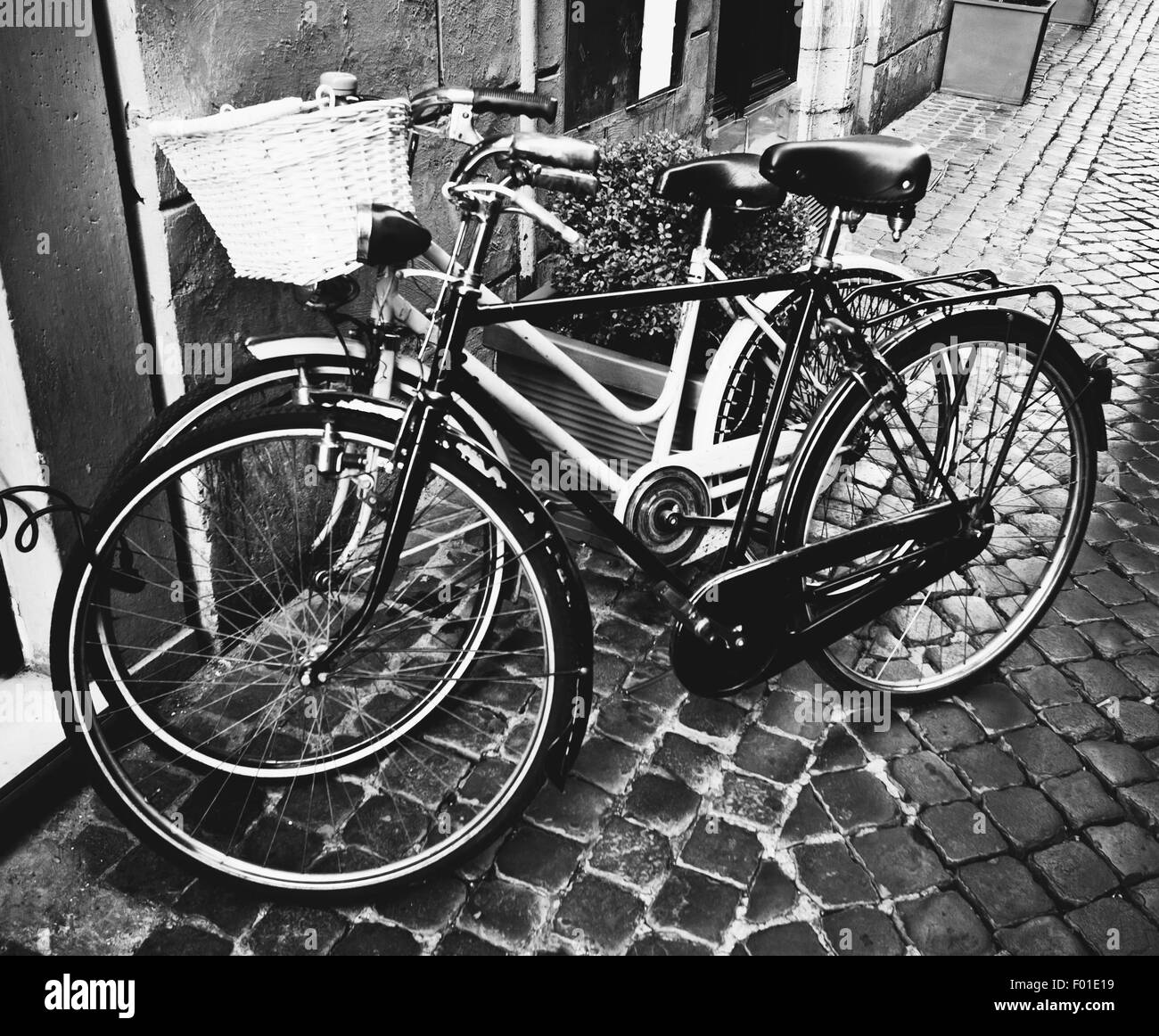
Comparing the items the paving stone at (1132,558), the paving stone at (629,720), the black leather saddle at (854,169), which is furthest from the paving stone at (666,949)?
the paving stone at (1132,558)

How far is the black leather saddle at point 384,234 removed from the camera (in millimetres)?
2145

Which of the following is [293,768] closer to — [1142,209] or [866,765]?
[866,765]

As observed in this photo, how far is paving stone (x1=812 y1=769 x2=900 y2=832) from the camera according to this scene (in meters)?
2.94

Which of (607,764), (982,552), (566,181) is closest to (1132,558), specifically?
(982,552)

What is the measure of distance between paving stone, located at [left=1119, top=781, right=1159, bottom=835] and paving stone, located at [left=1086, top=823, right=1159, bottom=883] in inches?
1.6

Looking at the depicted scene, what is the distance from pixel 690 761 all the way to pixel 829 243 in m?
1.43

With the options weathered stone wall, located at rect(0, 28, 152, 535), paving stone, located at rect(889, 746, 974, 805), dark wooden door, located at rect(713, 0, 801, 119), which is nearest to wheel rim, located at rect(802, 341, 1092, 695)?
paving stone, located at rect(889, 746, 974, 805)

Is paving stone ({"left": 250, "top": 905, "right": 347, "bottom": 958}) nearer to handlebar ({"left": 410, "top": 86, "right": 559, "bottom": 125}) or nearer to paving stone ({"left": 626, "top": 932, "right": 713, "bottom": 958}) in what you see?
paving stone ({"left": 626, "top": 932, "right": 713, "bottom": 958})

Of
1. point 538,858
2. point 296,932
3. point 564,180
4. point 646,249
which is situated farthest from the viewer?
point 646,249

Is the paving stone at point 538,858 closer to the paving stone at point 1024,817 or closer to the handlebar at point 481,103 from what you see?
the paving stone at point 1024,817

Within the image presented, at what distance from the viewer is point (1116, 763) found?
318 cm

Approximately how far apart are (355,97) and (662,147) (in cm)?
179

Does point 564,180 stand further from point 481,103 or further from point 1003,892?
point 1003,892
